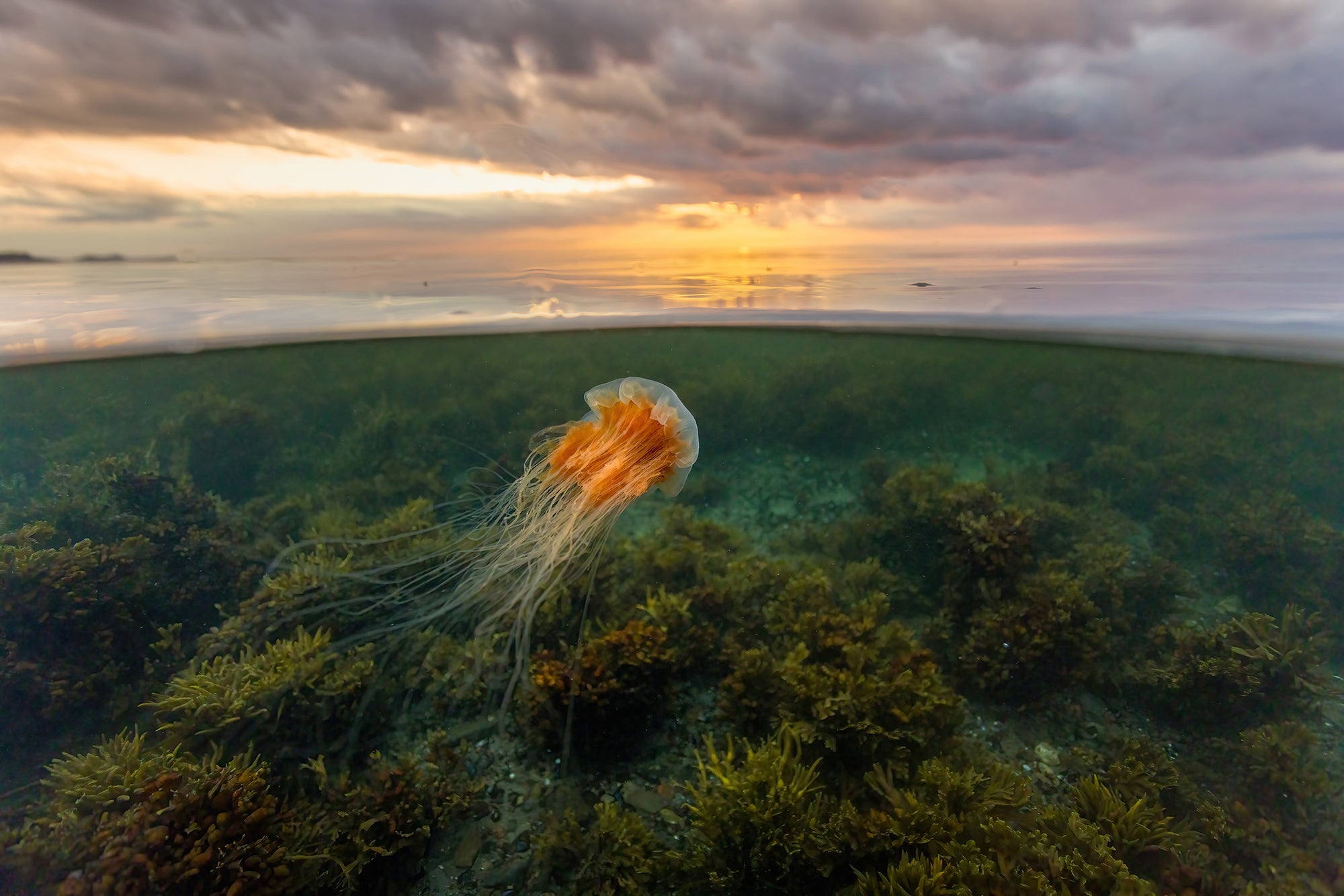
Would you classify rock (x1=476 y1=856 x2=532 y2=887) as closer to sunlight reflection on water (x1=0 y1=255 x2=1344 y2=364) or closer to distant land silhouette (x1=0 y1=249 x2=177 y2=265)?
sunlight reflection on water (x1=0 y1=255 x2=1344 y2=364)

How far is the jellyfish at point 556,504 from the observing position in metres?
3.77

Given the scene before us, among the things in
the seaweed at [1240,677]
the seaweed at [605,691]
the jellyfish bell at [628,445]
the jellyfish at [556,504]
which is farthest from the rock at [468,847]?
the seaweed at [1240,677]

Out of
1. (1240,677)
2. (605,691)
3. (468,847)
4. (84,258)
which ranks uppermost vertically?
(84,258)

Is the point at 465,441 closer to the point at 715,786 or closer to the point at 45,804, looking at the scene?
the point at 45,804

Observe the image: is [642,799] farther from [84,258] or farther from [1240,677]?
[84,258]

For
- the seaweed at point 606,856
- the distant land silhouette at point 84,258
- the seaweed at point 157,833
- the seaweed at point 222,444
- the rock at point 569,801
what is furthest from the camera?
the seaweed at point 222,444

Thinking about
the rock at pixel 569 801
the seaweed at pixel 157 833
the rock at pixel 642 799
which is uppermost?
the seaweed at pixel 157 833

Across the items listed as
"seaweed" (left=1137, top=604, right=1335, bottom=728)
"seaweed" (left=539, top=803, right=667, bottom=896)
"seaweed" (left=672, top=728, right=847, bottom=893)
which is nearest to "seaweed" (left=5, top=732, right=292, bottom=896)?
"seaweed" (left=539, top=803, right=667, bottom=896)

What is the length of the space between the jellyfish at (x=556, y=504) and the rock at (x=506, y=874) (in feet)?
3.26

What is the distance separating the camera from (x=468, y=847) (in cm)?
323

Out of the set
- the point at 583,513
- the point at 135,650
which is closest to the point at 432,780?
the point at 583,513

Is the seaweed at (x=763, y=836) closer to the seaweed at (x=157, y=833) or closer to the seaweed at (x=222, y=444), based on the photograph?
the seaweed at (x=157, y=833)

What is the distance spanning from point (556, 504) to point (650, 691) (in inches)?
59.4

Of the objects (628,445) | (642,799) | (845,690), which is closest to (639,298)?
(628,445)
